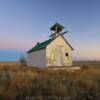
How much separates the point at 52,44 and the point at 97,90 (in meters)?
13.1

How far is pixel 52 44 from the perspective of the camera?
20.7m

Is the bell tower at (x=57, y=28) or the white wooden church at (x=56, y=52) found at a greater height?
the bell tower at (x=57, y=28)

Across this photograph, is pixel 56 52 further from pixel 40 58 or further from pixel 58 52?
pixel 40 58

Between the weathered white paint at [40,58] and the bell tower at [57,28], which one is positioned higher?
the bell tower at [57,28]

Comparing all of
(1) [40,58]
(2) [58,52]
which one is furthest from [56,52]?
(1) [40,58]

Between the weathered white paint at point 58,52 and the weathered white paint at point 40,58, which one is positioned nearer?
the weathered white paint at point 58,52

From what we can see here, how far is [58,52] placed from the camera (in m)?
21.0

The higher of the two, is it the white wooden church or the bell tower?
the bell tower

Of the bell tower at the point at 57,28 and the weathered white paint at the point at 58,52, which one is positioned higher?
the bell tower at the point at 57,28

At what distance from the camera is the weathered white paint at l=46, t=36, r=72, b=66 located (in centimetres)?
2054

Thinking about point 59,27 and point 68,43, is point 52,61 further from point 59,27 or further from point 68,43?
point 59,27

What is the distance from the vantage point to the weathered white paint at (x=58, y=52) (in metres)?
20.5

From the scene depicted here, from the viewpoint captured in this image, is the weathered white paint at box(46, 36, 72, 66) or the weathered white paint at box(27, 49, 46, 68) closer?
the weathered white paint at box(46, 36, 72, 66)

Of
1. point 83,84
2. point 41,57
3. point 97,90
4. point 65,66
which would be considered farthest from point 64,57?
point 97,90
